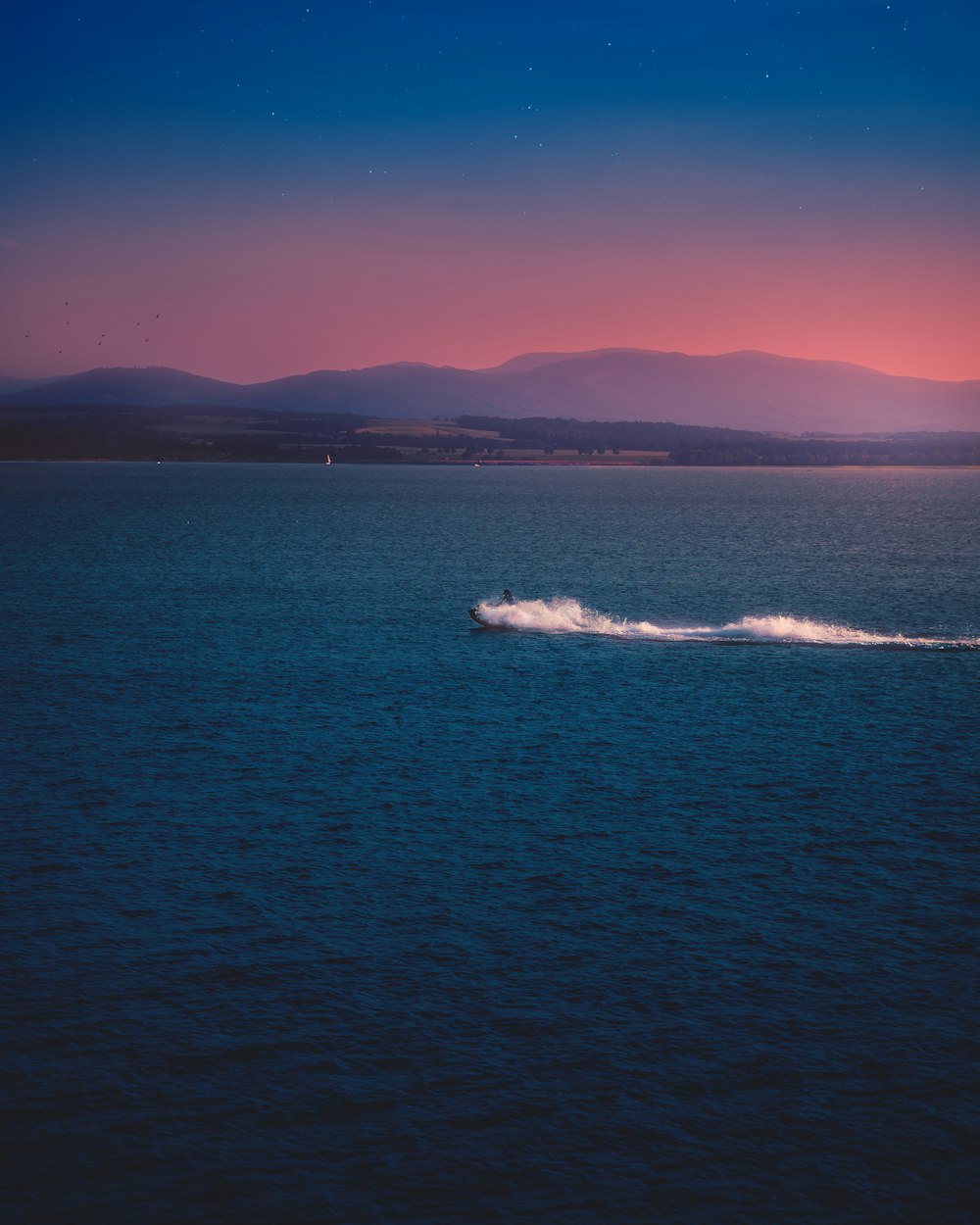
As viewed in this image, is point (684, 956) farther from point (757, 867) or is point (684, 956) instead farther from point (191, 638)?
point (191, 638)

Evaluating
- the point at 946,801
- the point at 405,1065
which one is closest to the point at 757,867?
the point at 946,801

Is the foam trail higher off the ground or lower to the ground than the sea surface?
higher

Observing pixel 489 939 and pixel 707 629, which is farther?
pixel 707 629

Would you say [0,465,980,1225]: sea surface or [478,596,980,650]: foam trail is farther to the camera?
[478,596,980,650]: foam trail

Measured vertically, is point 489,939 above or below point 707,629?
below
